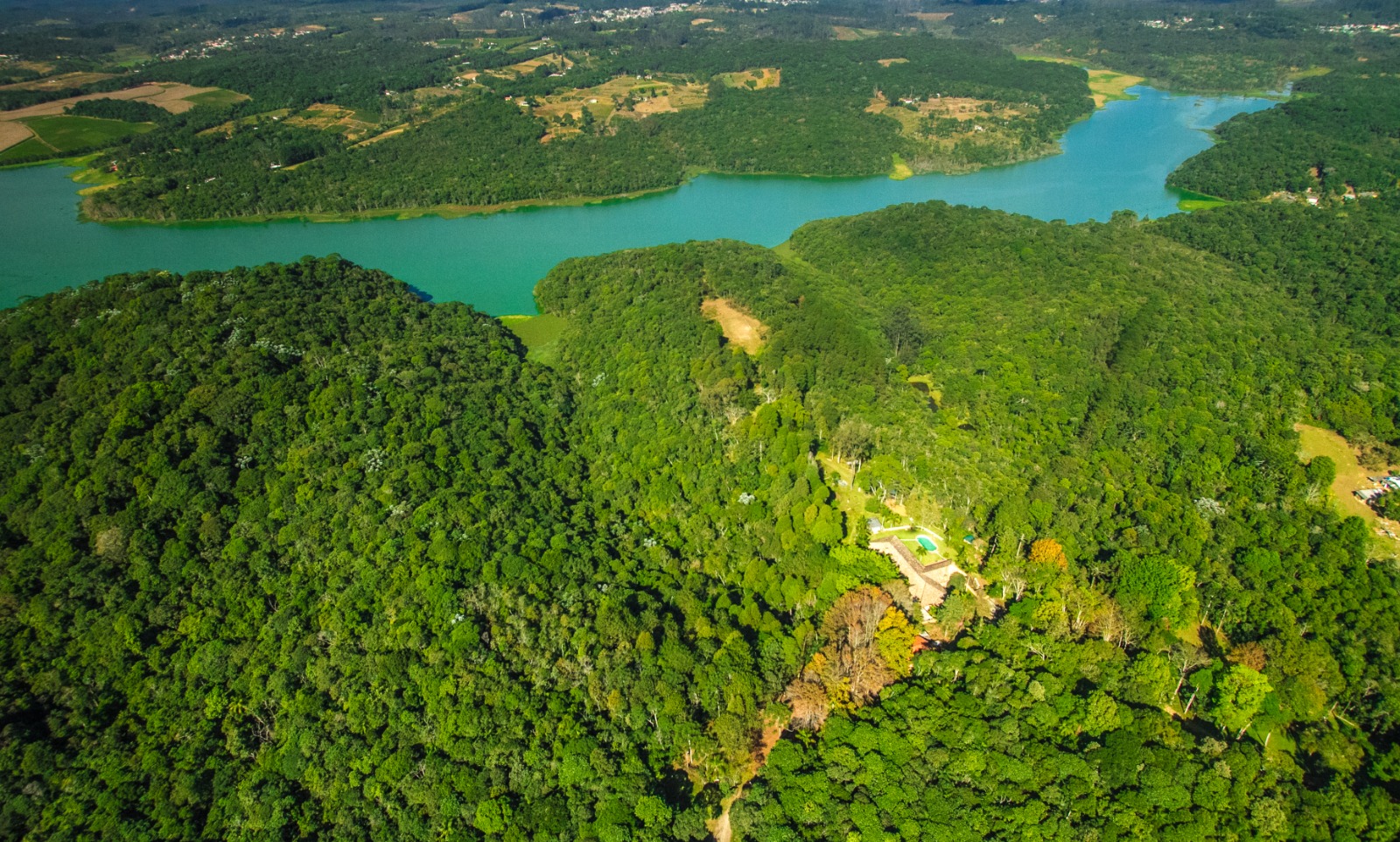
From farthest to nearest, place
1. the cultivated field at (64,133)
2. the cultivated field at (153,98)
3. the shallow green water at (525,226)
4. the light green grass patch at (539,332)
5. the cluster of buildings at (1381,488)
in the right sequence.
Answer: the cultivated field at (153,98) → the cultivated field at (64,133) → the shallow green water at (525,226) → the light green grass patch at (539,332) → the cluster of buildings at (1381,488)

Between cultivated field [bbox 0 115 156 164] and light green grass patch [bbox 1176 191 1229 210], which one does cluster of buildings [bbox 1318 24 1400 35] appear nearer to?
light green grass patch [bbox 1176 191 1229 210]

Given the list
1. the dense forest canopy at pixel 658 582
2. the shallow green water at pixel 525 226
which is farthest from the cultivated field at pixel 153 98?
the dense forest canopy at pixel 658 582

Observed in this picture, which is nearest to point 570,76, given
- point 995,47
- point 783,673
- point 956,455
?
point 995,47

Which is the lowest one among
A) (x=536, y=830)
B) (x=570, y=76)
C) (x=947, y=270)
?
(x=536, y=830)

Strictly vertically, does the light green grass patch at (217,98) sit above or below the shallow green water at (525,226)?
above

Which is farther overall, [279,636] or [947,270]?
[947,270]

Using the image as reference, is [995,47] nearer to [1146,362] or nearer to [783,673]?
[1146,362]

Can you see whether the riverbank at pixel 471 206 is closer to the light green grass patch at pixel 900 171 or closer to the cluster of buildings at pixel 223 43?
the light green grass patch at pixel 900 171
